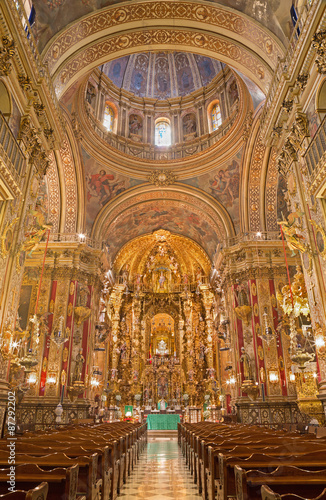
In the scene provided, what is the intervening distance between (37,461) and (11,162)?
7.06 m

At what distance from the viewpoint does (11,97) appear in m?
8.74

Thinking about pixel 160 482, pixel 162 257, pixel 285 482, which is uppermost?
pixel 162 257

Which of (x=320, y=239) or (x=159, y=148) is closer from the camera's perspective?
(x=320, y=239)


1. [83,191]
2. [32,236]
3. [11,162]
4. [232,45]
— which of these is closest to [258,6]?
[232,45]

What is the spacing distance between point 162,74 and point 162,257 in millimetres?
12535

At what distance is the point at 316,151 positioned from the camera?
27.2ft

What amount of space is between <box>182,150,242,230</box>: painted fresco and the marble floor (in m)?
12.7

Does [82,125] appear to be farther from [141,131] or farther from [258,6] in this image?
[258,6]

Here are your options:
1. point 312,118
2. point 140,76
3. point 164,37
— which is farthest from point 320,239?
point 140,76

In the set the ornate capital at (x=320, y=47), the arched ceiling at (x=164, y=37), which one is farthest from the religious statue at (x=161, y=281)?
the ornate capital at (x=320, y=47)

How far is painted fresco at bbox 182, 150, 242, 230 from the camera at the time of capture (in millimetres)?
18562

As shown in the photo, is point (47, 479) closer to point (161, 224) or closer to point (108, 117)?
point (108, 117)

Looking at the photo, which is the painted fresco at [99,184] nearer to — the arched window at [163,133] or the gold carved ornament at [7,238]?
the arched window at [163,133]

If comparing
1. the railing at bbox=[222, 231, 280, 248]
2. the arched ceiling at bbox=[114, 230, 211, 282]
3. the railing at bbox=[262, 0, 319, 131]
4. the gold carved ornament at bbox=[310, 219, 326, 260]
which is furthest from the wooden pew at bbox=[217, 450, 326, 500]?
the arched ceiling at bbox=[114, 230, 211, 282]
